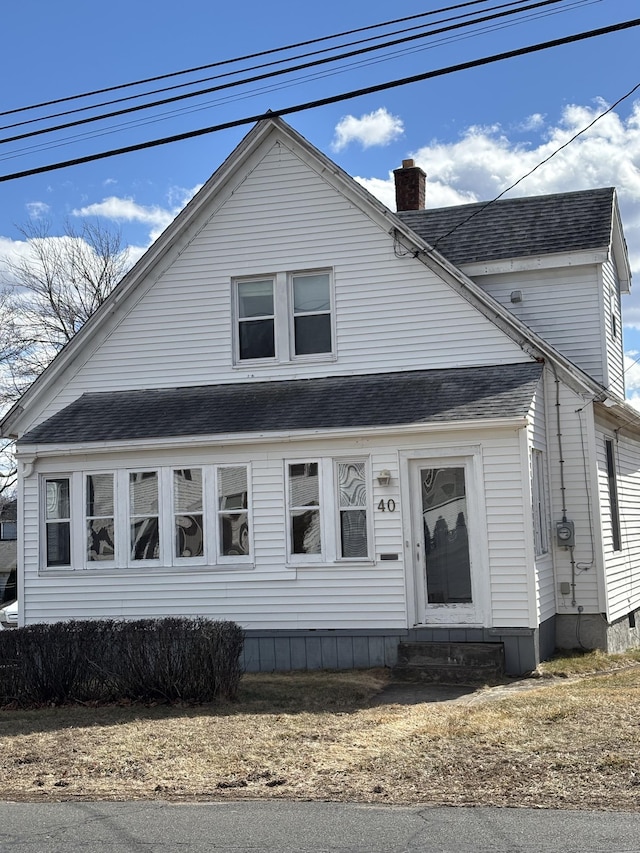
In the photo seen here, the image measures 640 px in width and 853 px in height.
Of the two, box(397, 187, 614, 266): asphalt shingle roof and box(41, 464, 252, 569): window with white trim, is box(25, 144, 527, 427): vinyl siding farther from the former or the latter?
box(41, 464, 252, 569): window with white trim

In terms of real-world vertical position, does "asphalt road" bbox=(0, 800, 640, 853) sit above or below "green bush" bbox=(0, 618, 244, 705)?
below

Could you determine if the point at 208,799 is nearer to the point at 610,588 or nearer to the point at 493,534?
the point at 493,534

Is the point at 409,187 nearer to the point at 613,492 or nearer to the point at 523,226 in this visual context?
the point at 523,226

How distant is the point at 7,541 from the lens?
45406 mm

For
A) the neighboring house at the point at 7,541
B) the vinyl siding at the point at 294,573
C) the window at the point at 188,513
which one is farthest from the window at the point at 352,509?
the neighboring house at the point at 7,541

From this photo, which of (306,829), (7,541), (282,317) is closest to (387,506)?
(282,317)

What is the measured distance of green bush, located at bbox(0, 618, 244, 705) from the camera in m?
11.0

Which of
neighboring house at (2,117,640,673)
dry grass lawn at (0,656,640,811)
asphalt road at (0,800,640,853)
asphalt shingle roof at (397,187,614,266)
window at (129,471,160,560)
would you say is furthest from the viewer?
asphalt shingle roof at (397,187,614,266)

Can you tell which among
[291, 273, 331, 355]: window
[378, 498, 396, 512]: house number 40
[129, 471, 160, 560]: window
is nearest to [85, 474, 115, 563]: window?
[129, 471, 160, 560]: window

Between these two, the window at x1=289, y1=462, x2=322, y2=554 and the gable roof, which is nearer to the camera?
the window at x1=289, y1=462, x2=322, y2=554

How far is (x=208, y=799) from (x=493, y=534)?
646 cm

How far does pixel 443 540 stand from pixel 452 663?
1.65 meters

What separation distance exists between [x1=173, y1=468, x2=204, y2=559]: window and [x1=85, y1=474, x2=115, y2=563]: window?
1.01 m

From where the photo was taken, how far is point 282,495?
14039 mm
